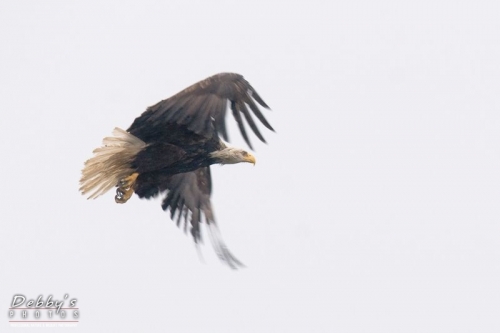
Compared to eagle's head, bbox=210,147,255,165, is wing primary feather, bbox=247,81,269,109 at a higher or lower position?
lower

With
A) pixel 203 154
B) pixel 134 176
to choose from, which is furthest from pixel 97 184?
pixel 203 154

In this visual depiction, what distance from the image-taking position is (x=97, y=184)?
1469 cm

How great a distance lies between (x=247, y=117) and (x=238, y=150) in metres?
1.55

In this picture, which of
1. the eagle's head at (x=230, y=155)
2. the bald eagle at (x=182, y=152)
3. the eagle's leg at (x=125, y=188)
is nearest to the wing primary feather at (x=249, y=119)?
the bald eagle at (x=182, y=152)

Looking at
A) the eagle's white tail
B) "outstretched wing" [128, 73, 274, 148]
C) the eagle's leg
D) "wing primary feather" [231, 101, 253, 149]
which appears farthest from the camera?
the eagle's leg

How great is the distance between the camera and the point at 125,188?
588 inches

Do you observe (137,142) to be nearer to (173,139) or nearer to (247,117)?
(173,139)

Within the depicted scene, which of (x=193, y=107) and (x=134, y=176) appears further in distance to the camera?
(x=134, y=176)

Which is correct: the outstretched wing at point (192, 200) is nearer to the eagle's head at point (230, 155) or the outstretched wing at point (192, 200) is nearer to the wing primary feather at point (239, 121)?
the eagle's head at point (230, 155)

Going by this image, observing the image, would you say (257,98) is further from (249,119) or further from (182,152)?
(182,152)

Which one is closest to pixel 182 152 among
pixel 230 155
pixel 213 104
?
pixel 230 155

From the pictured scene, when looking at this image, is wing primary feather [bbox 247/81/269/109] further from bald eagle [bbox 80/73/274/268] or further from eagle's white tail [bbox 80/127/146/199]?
eagle's white tail [bbox 80/127/146/199]

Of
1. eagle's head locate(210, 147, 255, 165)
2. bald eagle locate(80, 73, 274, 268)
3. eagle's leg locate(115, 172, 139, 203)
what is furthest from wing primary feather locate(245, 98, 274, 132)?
eagle's leg locate(115, 172, 139, 203)

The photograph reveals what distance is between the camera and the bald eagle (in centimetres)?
1305
